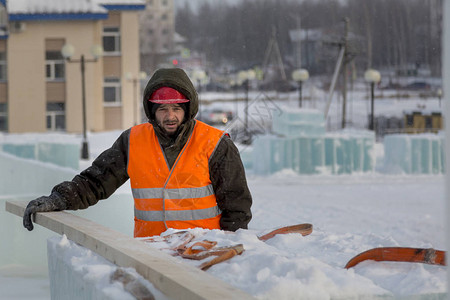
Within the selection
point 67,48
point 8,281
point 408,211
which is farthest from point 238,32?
point 8,281

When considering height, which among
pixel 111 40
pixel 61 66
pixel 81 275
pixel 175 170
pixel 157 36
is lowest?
pixel 81 275

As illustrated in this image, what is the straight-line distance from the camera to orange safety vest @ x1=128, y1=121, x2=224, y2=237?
3.65 m

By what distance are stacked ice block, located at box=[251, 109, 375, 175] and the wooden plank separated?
14906mm

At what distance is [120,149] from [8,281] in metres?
3.24

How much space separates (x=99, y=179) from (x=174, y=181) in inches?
16.0

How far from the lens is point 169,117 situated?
11.9 ft

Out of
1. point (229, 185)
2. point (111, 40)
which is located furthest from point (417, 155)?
point (111, 40)

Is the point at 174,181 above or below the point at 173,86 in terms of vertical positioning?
below

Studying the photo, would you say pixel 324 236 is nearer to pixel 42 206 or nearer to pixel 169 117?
pixel 169 117

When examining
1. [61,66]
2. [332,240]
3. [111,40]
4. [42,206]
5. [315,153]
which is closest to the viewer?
[332,240]

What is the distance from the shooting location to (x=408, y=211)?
40.7 ft

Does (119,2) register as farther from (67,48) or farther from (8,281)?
(8,281)

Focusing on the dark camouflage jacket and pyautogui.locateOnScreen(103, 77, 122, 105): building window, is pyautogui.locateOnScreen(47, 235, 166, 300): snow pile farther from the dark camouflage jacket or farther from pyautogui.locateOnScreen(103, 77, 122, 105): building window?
pyautogui.locateOnScreen(103, 77, 122, 105): building window

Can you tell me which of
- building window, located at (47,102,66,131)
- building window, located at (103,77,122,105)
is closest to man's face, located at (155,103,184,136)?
building window, located at (47,102,66,131)
